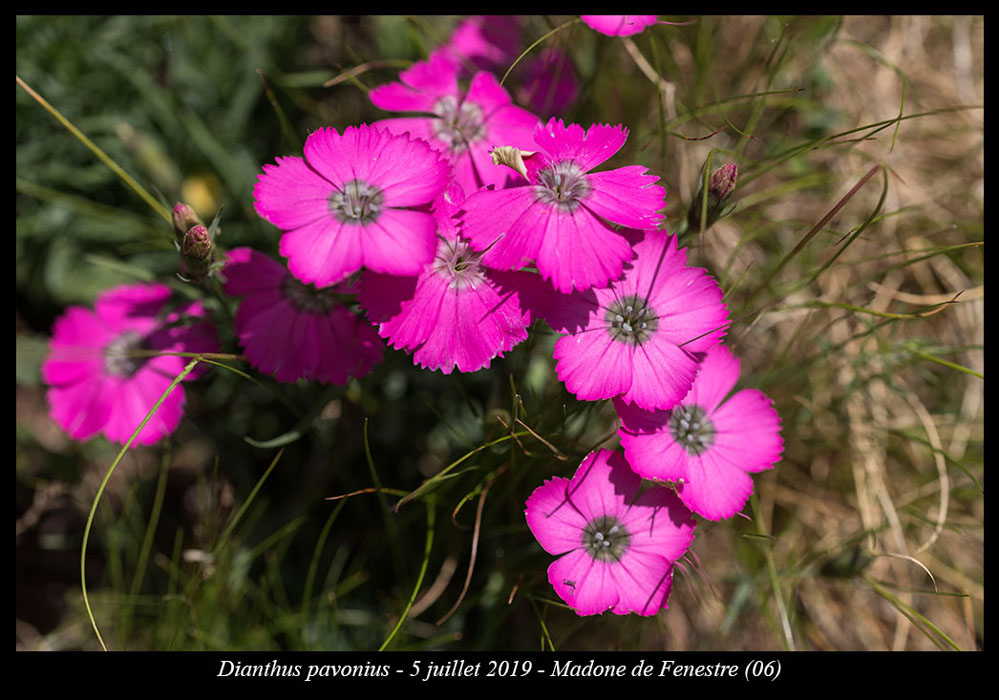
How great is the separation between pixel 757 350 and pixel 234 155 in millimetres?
1580

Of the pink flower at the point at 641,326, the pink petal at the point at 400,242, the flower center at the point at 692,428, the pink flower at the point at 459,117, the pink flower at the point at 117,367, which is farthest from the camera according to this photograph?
the pink flower at the point at 117,367

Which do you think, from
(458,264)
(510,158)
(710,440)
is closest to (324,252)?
(458,264)

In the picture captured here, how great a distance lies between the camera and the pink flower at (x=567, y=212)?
1.20 metres

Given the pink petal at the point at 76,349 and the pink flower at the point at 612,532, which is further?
the pink petal at the point at 76,349

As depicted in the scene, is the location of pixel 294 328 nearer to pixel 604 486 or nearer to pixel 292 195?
pixel 292 195

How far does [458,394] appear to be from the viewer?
185 cm

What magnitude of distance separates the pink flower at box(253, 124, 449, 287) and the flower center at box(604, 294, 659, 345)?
1.16ft

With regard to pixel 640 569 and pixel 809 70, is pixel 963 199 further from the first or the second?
pixel 640 569

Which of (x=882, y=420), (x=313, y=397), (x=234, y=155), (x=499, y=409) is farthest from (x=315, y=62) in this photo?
(x=882, y=420)

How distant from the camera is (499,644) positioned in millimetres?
1793

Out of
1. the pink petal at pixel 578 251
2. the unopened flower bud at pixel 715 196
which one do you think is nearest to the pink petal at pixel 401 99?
the pink petal at pixel 578 251

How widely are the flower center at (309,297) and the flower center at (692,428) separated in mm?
680

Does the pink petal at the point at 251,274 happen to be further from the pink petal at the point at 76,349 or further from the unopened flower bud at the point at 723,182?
the unopened flower bud at the point at 723,182

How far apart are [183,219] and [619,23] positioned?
3.08 ft
